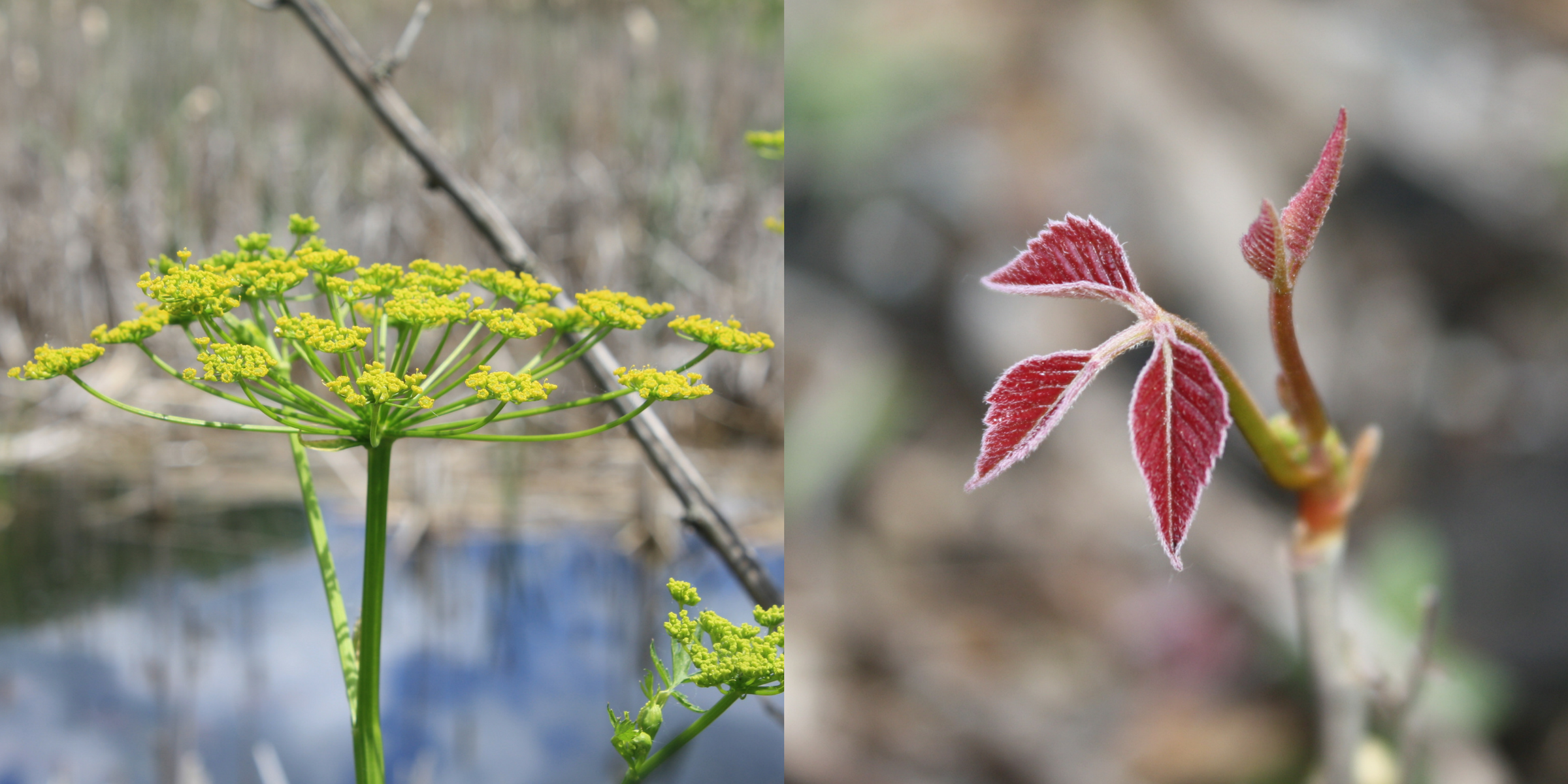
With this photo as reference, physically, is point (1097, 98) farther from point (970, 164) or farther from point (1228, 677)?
point (1228, 677)

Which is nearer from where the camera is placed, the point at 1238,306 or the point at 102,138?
the point at 1238,306

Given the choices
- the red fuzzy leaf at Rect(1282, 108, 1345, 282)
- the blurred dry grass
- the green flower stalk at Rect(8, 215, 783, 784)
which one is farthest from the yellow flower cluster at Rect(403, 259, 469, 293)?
the blurred dry grass

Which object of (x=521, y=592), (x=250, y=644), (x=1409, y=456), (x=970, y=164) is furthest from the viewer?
(x=970, y=164)

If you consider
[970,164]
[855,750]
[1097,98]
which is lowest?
[855,750]

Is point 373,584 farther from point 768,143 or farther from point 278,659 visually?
point 278,659

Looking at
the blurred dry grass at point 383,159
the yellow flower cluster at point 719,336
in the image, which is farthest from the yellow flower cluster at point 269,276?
the blurred dry grass at point 383,159

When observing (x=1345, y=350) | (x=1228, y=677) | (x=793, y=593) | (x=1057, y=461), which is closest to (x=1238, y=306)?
(x=1345, y=350)

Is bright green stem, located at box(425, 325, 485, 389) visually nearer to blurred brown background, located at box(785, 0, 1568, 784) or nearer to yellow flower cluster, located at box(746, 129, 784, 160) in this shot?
yellow flower cluster, located at box(746, 129, 784, 160)

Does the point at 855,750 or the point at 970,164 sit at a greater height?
the point at 970,164
